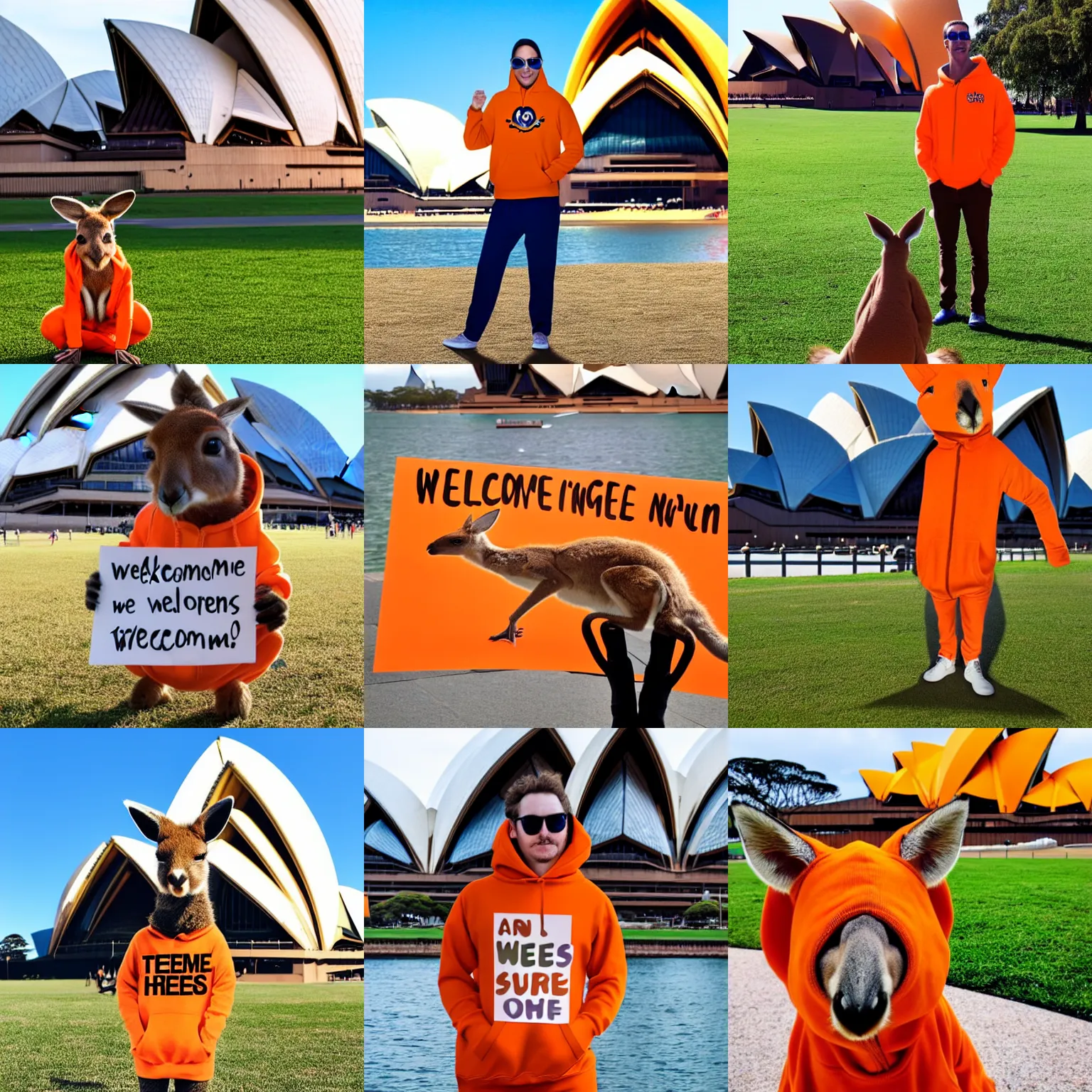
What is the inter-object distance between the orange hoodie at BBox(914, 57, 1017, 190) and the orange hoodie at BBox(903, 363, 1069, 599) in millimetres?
1143

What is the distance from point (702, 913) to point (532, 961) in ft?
4.79

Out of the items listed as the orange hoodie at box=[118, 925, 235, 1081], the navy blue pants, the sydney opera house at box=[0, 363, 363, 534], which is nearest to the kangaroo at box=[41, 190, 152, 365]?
the sydney opera house at box=[0, 363, 363, 534]

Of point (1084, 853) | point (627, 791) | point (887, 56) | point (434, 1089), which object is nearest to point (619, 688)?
point (627, 791)

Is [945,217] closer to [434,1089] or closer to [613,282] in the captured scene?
[613,282]

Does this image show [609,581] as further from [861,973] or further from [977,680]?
[861,973]

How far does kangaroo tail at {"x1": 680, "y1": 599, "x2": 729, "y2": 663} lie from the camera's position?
5938mm

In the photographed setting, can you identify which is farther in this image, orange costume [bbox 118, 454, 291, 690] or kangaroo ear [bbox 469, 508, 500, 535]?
kangaroo ear [bbox 469, 508, 500, 535]

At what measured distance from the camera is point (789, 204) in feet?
23.7

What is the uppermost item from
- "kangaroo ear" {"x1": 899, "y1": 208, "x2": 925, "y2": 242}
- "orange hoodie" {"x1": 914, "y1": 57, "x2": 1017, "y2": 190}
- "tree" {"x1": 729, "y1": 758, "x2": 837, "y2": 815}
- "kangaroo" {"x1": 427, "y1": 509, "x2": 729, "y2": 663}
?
"orange hoodie" {"x1": 914, "y1": 57, "x2": 1017, "y2": 190}

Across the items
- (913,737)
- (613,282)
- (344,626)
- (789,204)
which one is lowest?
(913,737)

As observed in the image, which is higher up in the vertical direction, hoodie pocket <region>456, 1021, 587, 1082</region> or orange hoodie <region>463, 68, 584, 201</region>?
orange hoodie <region>463, 68, 584, 201</region>

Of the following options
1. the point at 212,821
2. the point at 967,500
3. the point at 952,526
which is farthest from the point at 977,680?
the point at 212,821

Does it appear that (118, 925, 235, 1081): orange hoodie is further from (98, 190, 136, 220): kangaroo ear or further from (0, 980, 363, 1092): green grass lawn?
(98, 190, 136, 220): kangaroo ear

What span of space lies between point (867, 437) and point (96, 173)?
5.48 meters
